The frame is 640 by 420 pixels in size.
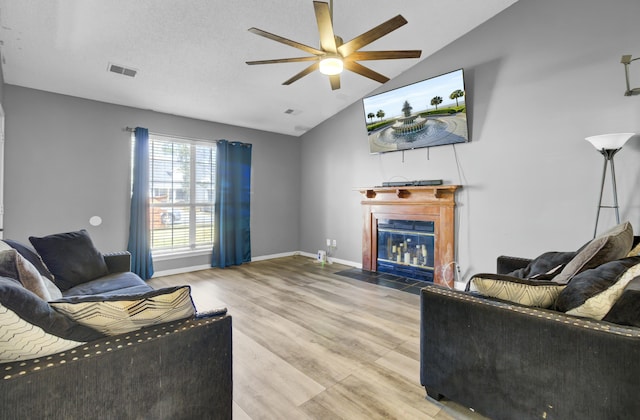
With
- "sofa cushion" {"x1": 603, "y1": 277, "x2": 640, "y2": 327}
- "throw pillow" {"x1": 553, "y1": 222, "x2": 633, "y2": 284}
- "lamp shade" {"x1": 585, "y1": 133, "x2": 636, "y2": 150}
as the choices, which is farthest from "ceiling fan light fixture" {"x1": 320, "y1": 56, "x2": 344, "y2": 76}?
"lamp shade" {"x1": 585, "y1": 133, "x2": 636, "y2": 150}

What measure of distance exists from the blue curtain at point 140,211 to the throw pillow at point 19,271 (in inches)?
109

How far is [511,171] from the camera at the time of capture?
3510 millimetres

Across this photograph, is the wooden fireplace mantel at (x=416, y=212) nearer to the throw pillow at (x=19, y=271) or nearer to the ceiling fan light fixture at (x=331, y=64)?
the ceiling fan light fixture at (x=331, y=64)

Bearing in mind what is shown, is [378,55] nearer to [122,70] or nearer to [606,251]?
[606,251]

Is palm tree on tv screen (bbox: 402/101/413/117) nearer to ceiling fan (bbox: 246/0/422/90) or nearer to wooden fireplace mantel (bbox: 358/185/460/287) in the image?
wooden fireplace mantel (bbox: 358/185/460/287)

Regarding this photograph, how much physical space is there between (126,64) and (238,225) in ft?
9.47

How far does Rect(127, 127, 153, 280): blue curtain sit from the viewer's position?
424cm

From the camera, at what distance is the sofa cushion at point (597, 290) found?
1298 millimetres

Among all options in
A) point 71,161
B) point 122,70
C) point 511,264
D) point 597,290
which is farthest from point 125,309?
point 71,161

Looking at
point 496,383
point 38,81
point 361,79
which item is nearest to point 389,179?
point 361,79

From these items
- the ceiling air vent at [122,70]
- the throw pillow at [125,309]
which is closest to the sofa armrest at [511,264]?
the throw pillow at [125,309]

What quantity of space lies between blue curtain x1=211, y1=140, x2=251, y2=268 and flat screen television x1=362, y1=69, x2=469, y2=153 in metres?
2.35

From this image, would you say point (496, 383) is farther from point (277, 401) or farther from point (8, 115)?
point (8, 115)

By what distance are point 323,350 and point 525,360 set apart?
142 cm
